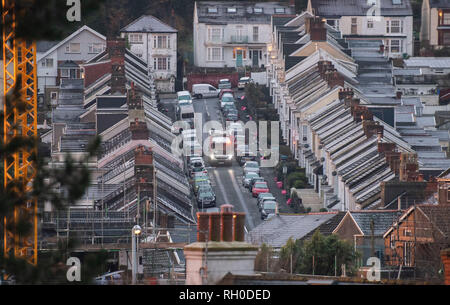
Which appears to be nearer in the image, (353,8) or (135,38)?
(135,38)

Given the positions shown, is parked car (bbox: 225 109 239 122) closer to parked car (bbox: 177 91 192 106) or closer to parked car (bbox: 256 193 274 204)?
parked car (bbox: 177 91 192 106)

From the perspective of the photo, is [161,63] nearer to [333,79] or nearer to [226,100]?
[226,100]

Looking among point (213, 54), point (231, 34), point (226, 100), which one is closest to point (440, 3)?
point (231, 34)

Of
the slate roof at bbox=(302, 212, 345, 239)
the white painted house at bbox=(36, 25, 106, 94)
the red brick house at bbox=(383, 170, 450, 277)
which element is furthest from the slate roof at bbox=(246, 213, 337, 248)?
the white painted house at bbox=(36, 25, 106, 94)

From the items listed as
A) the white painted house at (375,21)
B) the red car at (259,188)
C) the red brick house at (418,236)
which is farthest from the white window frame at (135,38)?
the red brick house at (418,236)

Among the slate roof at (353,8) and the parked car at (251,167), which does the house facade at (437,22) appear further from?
the parked car at (251,167)
